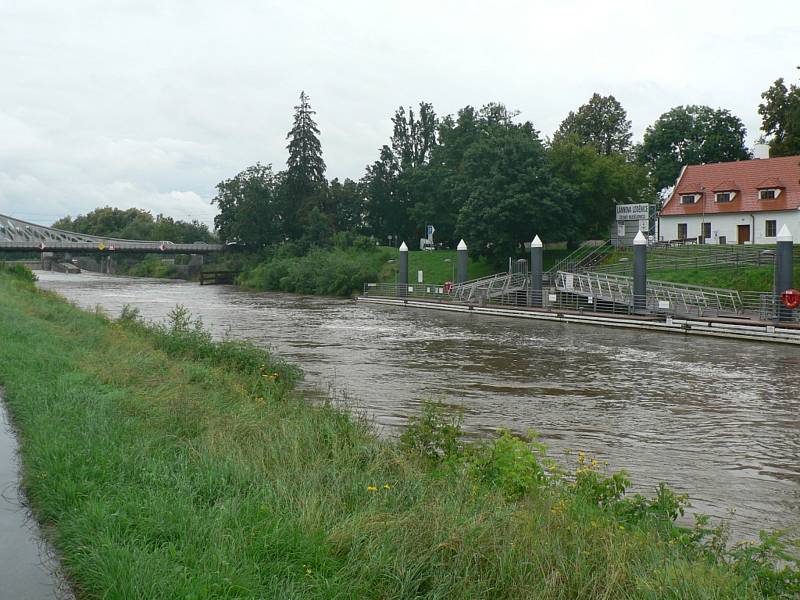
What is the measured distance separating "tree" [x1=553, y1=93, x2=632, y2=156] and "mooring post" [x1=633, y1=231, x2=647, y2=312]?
4482 centimetres

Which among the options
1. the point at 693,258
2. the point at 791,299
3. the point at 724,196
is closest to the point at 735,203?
the point at 724,196

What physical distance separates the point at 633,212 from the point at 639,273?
17.4 metres

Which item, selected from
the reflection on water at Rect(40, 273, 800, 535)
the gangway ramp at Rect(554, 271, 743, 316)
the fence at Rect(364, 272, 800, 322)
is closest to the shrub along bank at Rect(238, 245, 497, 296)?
the fence at Rect(364, 272, 800, 322)

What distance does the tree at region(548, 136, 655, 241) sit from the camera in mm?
59344

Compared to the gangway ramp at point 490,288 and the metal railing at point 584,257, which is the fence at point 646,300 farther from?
the metal railing at point 584,257

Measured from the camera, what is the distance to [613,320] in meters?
38.1

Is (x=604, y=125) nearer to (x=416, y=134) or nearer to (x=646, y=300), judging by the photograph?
(x=416, y=134)

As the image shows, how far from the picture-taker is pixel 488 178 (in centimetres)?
5947

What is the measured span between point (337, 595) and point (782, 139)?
5789cm

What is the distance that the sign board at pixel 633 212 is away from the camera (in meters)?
54.8

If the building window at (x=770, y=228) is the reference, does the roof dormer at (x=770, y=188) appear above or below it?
above

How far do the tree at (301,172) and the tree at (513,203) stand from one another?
37397mm

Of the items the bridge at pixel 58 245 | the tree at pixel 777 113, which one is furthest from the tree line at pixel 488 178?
the bridge at pixel 58 245

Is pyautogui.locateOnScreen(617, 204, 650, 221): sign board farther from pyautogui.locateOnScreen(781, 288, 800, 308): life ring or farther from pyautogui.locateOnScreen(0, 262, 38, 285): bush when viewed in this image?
pyautogui.locateOnScreen(0, 262, 38, 285): bush
